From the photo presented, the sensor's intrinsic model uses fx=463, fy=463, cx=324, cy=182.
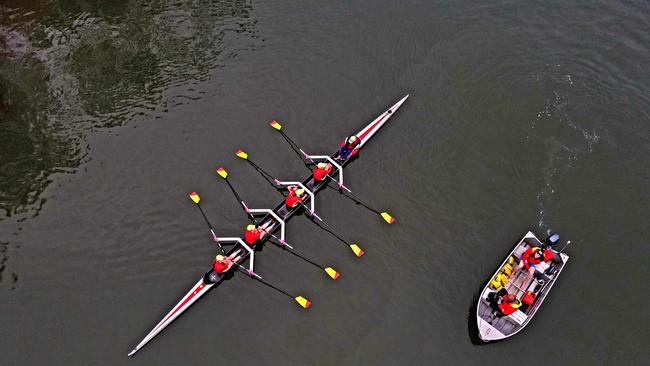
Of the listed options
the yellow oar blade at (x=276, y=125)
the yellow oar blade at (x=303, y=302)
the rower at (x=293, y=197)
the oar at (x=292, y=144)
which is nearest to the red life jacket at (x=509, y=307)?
the yellow oar blade at (x=303, y=302)

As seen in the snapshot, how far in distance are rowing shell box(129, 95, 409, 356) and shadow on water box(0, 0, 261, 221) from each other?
423 inches

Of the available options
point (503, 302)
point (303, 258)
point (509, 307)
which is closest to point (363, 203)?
point (303, 258)

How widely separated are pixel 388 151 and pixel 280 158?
716 centimetres

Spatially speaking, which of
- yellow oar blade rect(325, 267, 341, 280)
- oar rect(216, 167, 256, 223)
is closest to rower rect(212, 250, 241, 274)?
oar rect(216, 167, 256, 223)

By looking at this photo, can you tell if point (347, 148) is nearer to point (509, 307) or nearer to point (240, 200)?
point (240, 200)

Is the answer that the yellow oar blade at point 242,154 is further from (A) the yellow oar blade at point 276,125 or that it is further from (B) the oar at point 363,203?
(B) the oar at point 363,203

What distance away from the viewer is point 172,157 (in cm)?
2969

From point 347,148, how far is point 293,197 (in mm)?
5041

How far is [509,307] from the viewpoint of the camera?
2344 centimetres

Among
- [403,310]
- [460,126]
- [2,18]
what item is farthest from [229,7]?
[403,310]

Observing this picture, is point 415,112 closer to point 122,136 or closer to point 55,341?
point 122,136

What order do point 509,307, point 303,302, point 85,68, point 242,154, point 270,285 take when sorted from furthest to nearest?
point 85,68 → point 242,154 → point 270,285 → point 303,302 → point 509,307

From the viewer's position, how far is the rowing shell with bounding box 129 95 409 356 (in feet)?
75.9

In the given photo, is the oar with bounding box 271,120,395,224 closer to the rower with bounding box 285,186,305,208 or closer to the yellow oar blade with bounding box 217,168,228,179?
the rower with bounding box 285,186,305,208
